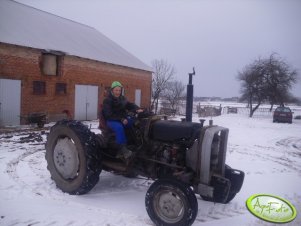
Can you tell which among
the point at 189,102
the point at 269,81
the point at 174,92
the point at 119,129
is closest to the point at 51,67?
the point at 119,129

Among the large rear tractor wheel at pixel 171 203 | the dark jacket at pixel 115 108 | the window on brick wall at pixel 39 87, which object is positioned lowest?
the large rear tractor wheel at pixel 171 203

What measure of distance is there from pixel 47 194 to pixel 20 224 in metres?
1.03

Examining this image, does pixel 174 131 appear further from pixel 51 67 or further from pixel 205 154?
pixel 51 67

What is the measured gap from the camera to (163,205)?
12.7 feet

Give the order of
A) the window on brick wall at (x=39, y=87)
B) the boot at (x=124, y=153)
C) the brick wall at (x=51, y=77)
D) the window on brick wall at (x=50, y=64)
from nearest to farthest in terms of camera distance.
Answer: the boot at (x=124, y=153) → the brick wall at (x=51, y=77) → the window on brick wall at (x=39, y=87) → the window on brick wall at (x=50, y=64)

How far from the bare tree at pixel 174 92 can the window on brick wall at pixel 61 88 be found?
12479 mm

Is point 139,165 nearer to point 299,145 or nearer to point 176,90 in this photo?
point 299,145

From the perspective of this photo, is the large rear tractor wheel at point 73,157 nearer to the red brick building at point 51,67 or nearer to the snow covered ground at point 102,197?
the snow covered ground at point 102,197

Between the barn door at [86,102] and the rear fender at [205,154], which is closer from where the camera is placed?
the rear fender at [205,154]

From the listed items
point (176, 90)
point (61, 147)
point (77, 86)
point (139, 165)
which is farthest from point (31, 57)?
point (176, 90)

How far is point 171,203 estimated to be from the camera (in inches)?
150

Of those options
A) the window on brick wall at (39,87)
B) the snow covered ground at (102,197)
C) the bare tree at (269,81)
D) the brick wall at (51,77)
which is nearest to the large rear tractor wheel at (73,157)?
the snow covered ground at (102,197)

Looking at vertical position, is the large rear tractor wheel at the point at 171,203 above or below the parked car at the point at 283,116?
below

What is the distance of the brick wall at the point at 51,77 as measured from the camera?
13.5 m
